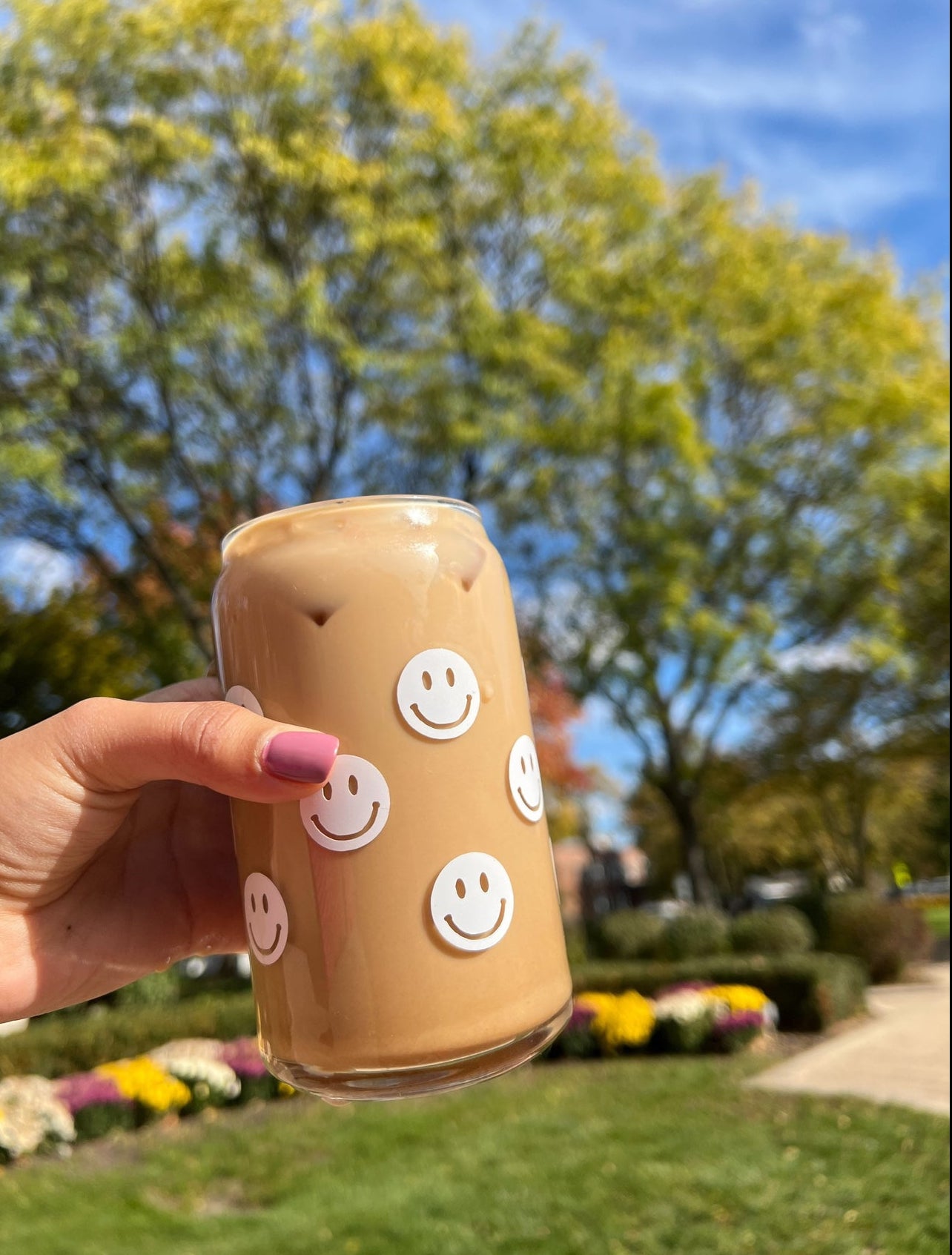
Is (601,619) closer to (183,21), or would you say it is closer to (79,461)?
(79,461)

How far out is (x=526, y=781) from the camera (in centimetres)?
171

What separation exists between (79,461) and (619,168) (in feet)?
29.8

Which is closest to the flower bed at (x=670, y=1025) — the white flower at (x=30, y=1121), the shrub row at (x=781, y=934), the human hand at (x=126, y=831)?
the shrub row at (x=781, y=934)

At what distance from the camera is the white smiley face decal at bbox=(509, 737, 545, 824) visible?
1672mm

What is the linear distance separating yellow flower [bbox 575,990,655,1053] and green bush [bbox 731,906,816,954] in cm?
493

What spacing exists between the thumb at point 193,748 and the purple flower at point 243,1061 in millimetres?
8298

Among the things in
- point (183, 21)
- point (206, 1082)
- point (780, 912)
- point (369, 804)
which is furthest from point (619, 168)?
point (369, 804)

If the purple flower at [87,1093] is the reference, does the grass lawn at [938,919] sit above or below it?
below

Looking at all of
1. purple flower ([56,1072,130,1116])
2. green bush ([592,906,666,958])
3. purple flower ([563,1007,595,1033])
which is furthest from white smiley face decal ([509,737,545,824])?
green bush ([592,906,666,958])

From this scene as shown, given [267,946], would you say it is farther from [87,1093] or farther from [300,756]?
[87,1093]

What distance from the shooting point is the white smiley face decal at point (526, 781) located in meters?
1.67

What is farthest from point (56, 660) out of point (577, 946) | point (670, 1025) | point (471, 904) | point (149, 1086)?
point (471, 904)

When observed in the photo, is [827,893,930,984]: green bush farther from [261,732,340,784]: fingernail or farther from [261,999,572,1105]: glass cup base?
[261,732,340,784]: fingernail

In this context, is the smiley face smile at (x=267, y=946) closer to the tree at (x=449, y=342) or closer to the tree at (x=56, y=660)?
the tree at (x=449, y=342)
